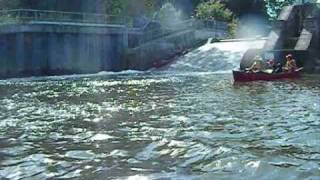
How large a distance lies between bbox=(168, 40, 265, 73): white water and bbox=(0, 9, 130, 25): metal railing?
21.6 ft

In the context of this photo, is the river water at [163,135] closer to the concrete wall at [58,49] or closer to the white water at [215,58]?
the concrete wall at [58,49]

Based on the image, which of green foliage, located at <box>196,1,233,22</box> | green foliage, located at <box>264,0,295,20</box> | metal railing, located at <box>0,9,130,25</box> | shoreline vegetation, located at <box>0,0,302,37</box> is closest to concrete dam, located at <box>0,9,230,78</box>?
metal railing, located at <box>0,9,130,25</box>

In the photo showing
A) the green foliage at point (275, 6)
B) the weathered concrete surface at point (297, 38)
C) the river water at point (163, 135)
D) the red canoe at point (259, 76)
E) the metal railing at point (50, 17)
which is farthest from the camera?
the green foliage at point (275, 6)

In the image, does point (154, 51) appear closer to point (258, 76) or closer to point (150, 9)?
point (258, 76)

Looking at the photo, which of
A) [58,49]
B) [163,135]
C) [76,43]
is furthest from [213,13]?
[163,135]

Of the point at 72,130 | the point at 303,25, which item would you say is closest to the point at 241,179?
the point at 72,130

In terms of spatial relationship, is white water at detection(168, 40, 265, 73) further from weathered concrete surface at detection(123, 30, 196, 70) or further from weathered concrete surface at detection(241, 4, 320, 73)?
weathered concrete surface at detection(241, 4, 320, 73)

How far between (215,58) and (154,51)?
16.5ft

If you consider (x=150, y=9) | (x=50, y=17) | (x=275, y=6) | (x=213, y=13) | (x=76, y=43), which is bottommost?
(x=76, y=43)

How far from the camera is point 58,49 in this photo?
36.2m

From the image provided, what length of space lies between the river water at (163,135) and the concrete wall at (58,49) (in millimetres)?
13680

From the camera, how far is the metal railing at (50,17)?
115ft

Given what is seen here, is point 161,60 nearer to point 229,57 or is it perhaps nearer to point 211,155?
point 229,57

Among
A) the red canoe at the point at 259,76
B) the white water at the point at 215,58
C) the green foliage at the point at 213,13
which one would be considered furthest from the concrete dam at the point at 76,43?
the red canoe at the point at 259,76
